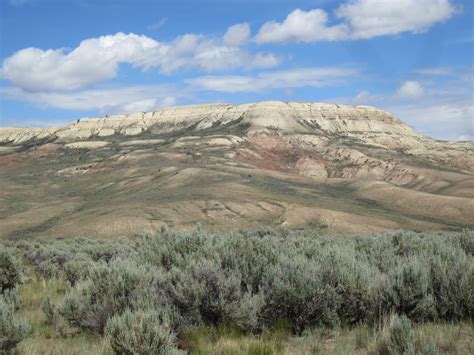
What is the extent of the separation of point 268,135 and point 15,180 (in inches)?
2824

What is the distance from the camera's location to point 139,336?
5789 mm

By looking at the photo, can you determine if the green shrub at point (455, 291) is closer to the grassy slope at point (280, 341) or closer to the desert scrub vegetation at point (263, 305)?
the desert scrub vegetation at point (263, 305)

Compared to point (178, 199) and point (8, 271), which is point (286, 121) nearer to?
point (178, 199)

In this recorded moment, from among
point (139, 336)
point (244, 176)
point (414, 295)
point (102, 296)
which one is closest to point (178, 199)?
point (244, 176)

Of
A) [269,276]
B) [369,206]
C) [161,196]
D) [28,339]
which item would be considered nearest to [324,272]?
[269,276]

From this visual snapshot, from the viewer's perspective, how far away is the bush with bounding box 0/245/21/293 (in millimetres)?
12148

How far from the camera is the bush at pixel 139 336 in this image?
5.72 metres

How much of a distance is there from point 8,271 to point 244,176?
3489 inches

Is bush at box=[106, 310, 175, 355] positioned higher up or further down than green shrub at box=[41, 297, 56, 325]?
higher up

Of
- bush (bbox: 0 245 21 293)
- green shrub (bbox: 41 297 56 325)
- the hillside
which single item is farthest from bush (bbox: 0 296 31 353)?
the hillside

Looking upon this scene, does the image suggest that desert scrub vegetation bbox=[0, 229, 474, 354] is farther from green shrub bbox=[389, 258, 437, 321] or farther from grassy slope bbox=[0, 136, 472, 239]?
grassy slope bbox=[0, 136, 472, 239]

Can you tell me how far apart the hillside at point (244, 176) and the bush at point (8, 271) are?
9.28 metres

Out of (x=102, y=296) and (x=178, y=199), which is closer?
(x=102, y=296)

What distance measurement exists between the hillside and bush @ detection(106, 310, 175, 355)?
1491 cm
